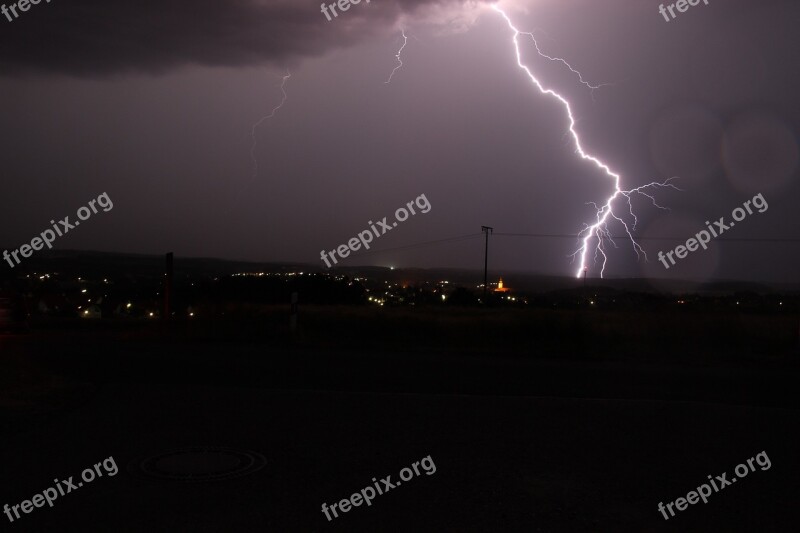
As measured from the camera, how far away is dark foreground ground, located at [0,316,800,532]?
16.9 feet

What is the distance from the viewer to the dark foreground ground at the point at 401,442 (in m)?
5.15

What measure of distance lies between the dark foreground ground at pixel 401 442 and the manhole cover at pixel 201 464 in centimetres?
12

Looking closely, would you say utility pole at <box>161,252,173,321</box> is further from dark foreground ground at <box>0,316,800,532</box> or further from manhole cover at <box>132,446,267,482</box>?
manhole cover at <box>132,446,267,482</box>

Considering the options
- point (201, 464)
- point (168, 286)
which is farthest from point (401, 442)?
point (168, 286)

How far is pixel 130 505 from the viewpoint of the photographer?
17.0 ft

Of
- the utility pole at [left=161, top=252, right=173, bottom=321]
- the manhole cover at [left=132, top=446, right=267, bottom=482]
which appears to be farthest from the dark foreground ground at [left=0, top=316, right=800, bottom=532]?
the utility pole at [left=161, top=252, right=173, bottom=321]

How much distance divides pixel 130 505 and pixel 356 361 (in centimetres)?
884

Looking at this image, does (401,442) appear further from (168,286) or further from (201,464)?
(168,286)

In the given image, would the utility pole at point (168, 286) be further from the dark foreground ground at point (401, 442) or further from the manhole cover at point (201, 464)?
the manhole cover at point (201, 464)

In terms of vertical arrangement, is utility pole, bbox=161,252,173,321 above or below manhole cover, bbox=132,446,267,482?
above

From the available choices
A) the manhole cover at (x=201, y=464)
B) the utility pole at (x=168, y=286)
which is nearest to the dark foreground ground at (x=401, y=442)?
the manhole cover at (x=201, y=464)

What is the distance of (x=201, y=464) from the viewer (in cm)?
618

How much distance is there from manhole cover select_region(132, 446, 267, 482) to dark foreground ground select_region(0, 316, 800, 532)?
0.12 metres

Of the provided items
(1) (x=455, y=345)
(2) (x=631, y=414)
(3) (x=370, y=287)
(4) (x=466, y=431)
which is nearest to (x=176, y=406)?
(4) (x=466, y=431)
